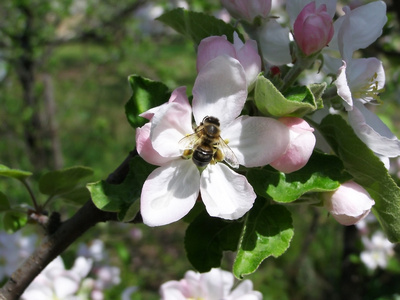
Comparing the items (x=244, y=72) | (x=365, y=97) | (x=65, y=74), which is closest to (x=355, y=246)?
(x=365, y=97)

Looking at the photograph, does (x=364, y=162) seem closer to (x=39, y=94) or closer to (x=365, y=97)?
(x=365, y=97)

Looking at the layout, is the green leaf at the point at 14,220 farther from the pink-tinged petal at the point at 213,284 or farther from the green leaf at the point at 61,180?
the pink-tinged petal at the point at 213,284

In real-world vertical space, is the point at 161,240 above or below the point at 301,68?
below

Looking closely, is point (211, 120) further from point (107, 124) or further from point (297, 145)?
point (107, 124)

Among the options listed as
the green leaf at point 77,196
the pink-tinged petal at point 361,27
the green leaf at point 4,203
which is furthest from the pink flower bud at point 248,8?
the green leaf at point 4,203

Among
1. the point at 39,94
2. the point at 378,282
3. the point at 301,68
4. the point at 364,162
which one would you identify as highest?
the point at 301,68

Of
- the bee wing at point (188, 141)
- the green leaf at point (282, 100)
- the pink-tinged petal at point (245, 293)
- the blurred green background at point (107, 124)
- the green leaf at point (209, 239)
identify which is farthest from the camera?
the blurred green background at point (107, 124)
